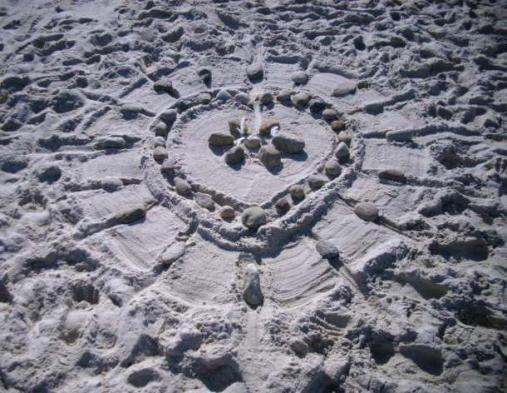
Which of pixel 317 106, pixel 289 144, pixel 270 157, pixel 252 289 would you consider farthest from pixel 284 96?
pixel 252 289

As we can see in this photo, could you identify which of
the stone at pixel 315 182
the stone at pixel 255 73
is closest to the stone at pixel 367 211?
the stone at pixel 315 182

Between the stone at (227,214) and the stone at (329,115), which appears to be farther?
the stone at (329,115)

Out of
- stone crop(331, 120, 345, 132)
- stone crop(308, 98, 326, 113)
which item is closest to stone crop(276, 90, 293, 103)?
stone crop(308, 98, 326, 113)

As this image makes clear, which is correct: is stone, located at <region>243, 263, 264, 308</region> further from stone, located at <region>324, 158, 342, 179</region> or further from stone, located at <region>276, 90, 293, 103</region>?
stone, located at <region>276, 90, 293, 103</region>

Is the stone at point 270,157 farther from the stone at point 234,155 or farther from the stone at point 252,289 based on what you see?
the stone at point 252,289

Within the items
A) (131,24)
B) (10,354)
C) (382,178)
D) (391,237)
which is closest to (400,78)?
(382,178)

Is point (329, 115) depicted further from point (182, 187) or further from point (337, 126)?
point (182, 187)
